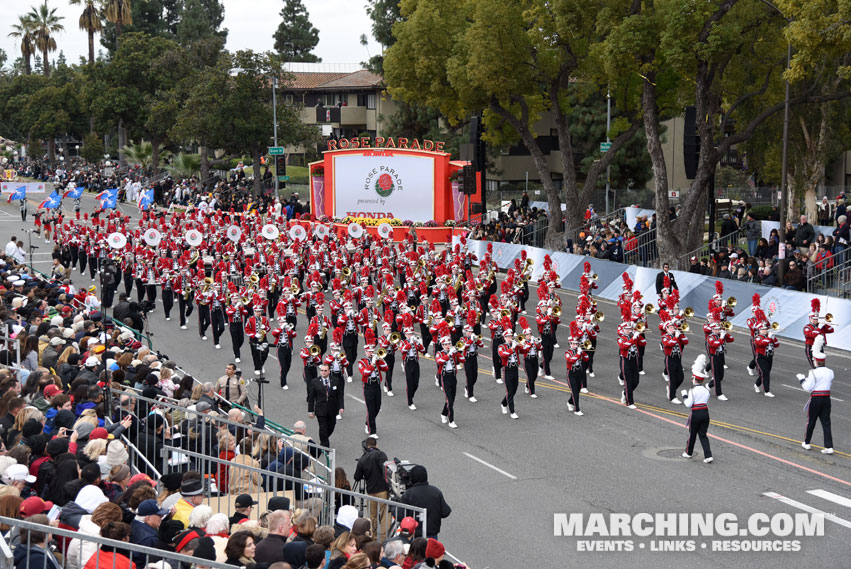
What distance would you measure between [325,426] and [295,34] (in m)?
87.5

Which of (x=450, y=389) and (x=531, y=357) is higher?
(x=531, y=357)

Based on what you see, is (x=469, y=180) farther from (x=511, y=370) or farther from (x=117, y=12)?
(x=117, y=12)

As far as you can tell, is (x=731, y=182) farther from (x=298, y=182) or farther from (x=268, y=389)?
(x=268, y=389)

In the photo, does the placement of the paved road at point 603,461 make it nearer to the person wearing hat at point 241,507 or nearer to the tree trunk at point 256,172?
the person wearing hat at point 241,507

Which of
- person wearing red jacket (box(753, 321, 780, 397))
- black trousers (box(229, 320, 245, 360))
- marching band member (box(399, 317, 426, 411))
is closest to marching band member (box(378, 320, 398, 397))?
marching band member (box(399, 317, 426, 411))

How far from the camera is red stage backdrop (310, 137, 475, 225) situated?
42.8m

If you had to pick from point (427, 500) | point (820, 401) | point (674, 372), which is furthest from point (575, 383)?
point (427, 500)

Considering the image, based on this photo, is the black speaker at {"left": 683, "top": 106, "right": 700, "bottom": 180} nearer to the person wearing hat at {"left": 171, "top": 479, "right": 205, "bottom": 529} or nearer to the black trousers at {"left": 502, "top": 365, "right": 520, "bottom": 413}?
the black trousers at {"left": 502, "top": 365, "right": 520, "bottom": 413}

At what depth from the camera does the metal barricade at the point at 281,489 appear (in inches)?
408

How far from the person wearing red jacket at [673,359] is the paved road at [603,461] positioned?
1.23ft

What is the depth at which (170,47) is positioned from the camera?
222 feet

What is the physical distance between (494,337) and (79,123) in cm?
7659

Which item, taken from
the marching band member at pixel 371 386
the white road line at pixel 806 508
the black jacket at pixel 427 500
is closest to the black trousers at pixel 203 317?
the marching band member at pixel 371 386
